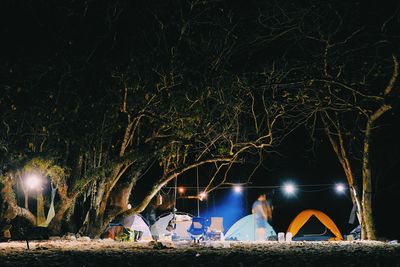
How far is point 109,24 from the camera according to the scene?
37.6 feet

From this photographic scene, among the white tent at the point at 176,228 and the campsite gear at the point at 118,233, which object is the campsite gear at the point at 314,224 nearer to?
the white tent at the point at 176,228

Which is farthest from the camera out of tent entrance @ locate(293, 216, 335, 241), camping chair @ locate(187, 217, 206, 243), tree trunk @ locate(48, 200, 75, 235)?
tent entrance @ locate(293, 216, 335, 241)

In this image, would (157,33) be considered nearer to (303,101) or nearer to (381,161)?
(303,101)

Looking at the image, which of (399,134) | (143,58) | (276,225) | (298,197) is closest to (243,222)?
(276,225)

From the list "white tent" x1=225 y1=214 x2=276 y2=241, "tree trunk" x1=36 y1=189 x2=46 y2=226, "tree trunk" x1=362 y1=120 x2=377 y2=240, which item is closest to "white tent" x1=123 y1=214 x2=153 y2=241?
"white tent" x1=225 y1=214 x2=276 y2=241

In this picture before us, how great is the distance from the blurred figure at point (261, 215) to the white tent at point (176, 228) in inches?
107

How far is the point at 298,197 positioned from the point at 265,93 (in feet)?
27.4

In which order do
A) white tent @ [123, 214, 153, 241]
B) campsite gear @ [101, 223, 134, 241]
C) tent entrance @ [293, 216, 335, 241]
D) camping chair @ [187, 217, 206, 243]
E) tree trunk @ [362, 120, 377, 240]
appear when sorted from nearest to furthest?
tree trunk @ [362, 120, 377, 240] → camping chair @ [187, 217, 206, 243] → campsite gear @ [101, 223, 134, 241] → white tent @ [123, 214, 153, 241] → tent entrance @ [293, 216, 335, 241]

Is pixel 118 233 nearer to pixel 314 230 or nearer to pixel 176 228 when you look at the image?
pixel 176 228

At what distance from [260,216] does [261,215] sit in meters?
0.12

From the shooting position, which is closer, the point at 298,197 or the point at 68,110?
the point at 68,110

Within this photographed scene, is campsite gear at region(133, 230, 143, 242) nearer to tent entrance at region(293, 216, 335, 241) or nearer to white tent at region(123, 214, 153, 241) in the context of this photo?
white tent at region(123, 214, 153, 241)

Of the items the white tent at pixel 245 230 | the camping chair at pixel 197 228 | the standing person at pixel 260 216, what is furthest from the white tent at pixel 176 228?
the standing person at pixel 260 216

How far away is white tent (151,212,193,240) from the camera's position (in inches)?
563
